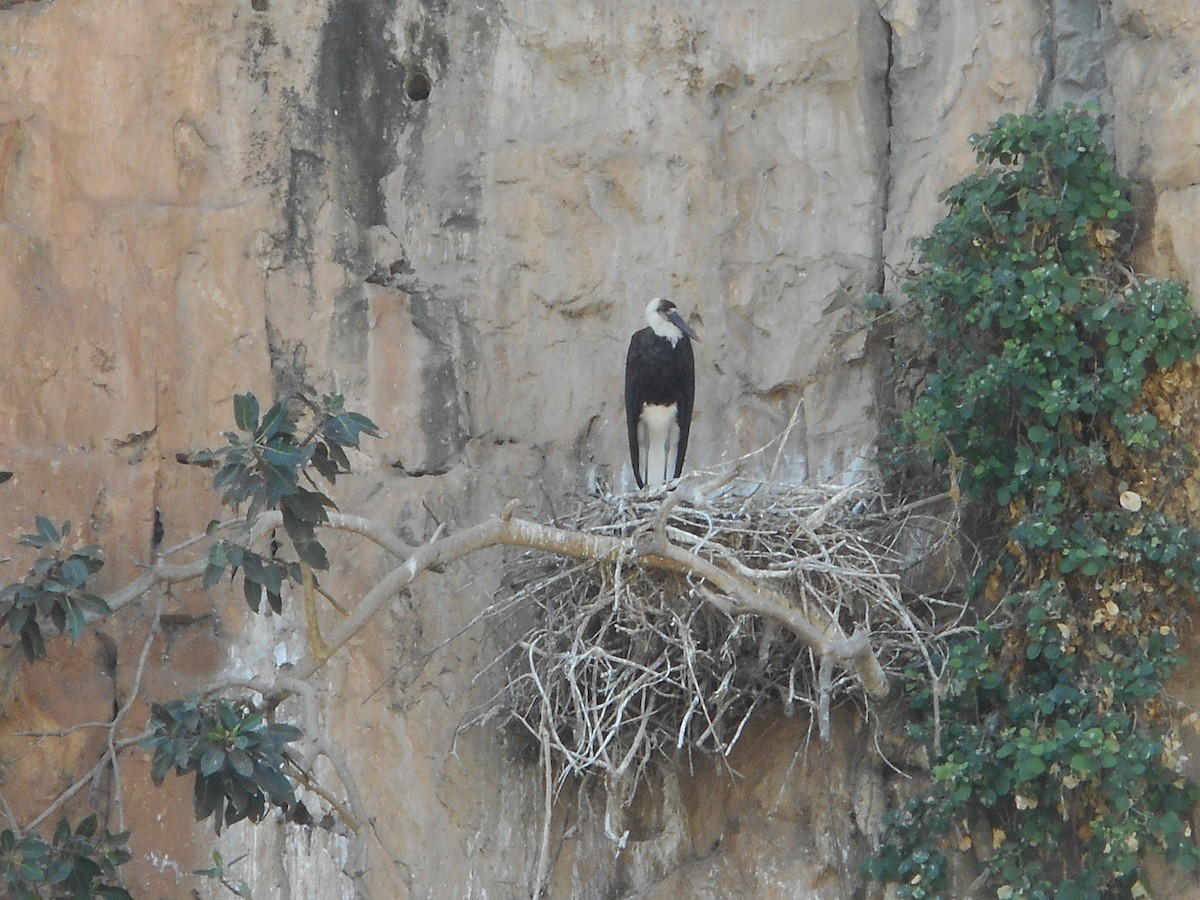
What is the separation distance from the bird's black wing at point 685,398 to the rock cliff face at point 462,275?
0.46 feet

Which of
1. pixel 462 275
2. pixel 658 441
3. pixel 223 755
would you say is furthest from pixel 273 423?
pixel 658 441

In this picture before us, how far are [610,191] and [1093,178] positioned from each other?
1.97 meters

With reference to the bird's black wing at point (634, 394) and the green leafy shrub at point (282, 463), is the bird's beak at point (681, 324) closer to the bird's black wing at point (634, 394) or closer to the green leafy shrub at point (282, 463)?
the bird's black wing at point (634, 394)

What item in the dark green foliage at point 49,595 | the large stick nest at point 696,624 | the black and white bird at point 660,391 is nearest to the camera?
the dark green foliage at point 49,595

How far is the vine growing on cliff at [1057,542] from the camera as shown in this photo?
555 cm

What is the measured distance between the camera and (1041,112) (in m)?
6.14

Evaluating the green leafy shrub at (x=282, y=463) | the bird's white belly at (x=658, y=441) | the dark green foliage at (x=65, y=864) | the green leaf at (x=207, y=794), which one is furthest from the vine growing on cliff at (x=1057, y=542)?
the dark green foliage at (x=65, y=864)

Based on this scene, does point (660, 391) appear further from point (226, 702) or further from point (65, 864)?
point (65, 864)

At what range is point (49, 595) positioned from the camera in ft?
17.5

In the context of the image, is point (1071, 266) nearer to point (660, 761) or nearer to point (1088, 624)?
point (1088, 624)

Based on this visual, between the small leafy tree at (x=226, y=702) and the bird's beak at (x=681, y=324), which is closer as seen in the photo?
the small leafy tree at (x=226, y=702)

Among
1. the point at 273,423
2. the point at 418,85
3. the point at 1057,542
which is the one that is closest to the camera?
the point at 273,423

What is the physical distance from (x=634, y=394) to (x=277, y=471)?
2.21 metres

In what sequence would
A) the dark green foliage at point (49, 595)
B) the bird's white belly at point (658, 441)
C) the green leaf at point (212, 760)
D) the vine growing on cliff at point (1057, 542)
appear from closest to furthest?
1. the green leaf at point (212, 760)
2. the dark green foliage at point (49, 595)
3. the vine growing on cliff at point (1057, 542)
4. the bird's white belly at point (658, 441)
